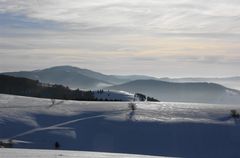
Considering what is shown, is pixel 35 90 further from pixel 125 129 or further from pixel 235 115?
pixel 125 129

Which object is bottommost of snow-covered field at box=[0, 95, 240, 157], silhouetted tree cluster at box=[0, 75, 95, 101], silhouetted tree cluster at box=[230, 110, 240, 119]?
snow-covered field at box=[0, 95, 240, 157]

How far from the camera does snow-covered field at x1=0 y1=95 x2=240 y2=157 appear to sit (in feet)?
88.8

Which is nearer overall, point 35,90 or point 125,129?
point 125,129

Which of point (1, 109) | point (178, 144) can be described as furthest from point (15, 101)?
point (178, 144)

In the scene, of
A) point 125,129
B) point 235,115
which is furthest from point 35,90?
point 125,129

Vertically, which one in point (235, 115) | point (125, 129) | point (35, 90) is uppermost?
point (35, 90)

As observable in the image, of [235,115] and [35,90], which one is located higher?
[35,90]

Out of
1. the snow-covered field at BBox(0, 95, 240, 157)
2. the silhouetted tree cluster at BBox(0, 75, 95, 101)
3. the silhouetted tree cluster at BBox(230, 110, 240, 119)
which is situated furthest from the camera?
the silhouetted tree cluster at BBox(0, 75, 95, 101)

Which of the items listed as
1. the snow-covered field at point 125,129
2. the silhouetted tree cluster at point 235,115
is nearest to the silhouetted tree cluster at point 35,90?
the snow-covered field at point 125,129

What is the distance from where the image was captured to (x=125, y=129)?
30391 mm

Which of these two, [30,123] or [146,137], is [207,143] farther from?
[30,123]

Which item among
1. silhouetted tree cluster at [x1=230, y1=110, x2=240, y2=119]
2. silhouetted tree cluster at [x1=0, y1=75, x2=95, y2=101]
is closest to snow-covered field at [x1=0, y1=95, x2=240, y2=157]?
silhouetted tree cluster at [x1=230, y1=110, x2=240, y2=119]

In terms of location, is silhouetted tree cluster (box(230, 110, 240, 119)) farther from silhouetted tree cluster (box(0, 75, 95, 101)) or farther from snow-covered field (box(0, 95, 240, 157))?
silhouetted tree cluster (box(0, 75, 95, 101))

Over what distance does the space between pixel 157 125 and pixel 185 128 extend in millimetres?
1713
